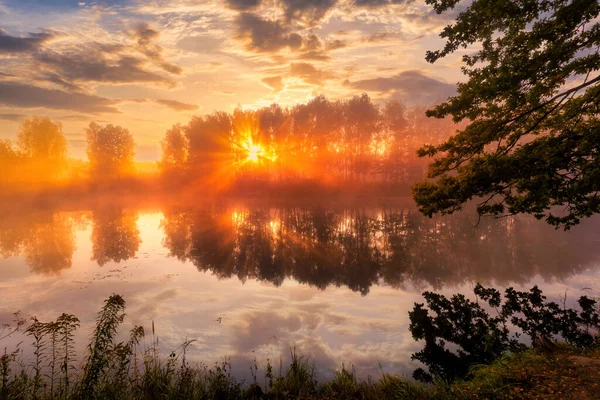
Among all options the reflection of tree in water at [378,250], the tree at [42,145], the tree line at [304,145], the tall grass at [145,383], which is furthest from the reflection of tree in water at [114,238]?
the tree at [42,145]

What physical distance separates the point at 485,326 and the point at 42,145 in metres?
104

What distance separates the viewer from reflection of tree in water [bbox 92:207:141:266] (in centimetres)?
2236

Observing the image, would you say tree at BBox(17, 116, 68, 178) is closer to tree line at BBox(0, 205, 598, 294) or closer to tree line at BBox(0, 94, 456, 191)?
tree line at BBox(0, 94, 456, 191)

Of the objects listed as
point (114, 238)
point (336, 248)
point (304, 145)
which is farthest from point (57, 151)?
point (336, 248)

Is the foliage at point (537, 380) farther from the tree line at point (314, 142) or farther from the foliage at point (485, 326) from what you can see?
the tree line at point (314, 142)

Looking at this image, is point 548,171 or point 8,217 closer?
point 548,171

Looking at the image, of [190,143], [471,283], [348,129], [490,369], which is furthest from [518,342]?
[190,143]

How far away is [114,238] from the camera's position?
2806 cm

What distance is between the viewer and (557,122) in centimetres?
955

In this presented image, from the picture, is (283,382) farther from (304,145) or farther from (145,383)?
(304,145)

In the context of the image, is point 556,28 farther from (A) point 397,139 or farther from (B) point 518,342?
(A) point 397,139

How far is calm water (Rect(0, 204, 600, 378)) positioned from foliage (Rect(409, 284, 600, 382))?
65 centimetres

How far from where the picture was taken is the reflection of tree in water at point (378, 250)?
57.6ft

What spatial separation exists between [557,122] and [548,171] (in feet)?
6.88
